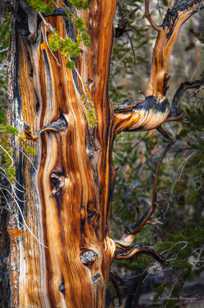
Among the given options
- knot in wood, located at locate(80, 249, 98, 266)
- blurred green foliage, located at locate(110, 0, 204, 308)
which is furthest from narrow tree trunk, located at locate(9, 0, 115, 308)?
blurred green foliage, located at locate(110, 0, 204, 308)

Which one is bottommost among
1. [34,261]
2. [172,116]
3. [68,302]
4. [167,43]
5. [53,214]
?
[68,302]

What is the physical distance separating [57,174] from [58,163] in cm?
10

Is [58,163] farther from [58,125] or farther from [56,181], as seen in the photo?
[58,125]

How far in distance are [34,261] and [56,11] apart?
219cm

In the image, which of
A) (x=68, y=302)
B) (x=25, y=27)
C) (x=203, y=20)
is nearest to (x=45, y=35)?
(x=25, y=27)

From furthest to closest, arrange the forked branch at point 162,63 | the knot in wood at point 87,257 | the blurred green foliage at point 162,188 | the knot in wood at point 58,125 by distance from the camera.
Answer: the blurred green foliage at point 162,188, the forked branch at point 162,63, the knot in wood at point 87,257, the knot in wood at point 58,125

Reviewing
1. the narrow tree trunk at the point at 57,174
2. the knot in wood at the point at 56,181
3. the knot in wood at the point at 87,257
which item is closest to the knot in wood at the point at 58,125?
the narrow tree trunk at the point at 57,174

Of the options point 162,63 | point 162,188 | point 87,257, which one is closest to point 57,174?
point 87,257

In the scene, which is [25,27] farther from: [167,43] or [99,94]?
[167,43]

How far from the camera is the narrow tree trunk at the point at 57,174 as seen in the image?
5.57 meters

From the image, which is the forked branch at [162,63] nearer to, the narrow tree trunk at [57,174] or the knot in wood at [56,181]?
the narrow tree trunk at [57,174]

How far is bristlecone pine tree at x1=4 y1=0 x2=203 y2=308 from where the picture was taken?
5566mm

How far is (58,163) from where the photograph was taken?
221 inches

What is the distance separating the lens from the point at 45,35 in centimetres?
540
